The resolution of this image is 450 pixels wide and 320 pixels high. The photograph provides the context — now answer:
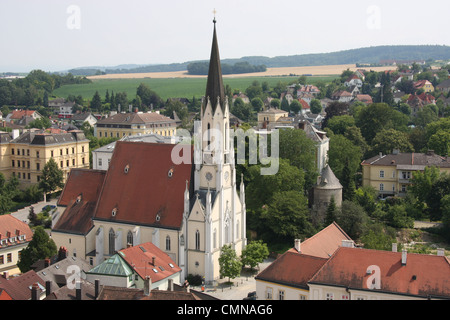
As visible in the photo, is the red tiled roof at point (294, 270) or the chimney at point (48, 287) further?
the chimney at point (48, 287)

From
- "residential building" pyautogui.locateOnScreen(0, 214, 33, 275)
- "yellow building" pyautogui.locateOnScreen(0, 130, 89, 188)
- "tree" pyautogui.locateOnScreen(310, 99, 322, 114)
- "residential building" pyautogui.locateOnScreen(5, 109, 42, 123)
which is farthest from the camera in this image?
"tree" pyautogui.locateOnScreen(310, 99, 322, 114)

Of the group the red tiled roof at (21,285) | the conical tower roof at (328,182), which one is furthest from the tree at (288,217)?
the red tiled roof at (21,285)

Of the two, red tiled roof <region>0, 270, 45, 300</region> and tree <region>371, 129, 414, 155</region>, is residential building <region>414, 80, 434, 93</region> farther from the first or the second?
red tiled roof <region>0, 270, 45, 300</region>

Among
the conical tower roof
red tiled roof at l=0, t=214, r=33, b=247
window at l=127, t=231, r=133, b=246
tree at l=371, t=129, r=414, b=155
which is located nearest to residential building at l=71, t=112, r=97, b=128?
tree at l=371, t=129, r=414, b=155

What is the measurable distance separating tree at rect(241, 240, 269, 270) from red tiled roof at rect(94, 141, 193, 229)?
5.41m

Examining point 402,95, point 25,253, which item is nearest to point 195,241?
point 25,253

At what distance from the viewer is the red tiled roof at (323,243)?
1417 inches

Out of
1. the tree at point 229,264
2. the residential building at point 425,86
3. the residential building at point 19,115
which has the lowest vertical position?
the tree at point 229,264

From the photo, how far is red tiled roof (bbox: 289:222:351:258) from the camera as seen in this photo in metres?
36.0

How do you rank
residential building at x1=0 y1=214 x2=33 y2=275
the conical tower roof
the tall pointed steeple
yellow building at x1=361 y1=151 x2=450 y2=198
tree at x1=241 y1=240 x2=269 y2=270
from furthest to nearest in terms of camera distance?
yellow building at x1=361 y1=151 x2=450 y2=198, the conical tower roof, residential building at x1=0 y1=214 x2=33 y2=275, tree at x1=241 y1=240 x2=269 y2=270, the tall pointed steeple

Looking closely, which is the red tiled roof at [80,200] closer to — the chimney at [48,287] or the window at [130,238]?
the window at [130,238]

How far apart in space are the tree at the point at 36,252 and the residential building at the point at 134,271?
8036 mm

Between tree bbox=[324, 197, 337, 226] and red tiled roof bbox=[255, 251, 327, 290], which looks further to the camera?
tree bbox=[324, 197, 337, 226]

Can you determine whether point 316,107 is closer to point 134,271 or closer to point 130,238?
point 130,238
